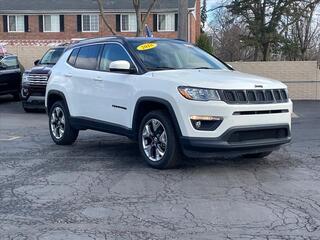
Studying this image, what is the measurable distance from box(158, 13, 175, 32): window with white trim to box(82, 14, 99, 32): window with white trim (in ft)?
17.0

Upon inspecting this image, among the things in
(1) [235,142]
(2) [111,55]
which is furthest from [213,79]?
(2) [111,55]

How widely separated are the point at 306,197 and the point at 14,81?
1451 centimetres

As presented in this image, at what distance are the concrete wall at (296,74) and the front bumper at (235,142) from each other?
546 inches

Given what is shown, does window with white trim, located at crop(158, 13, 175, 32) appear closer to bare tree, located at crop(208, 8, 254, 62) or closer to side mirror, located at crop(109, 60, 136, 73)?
bare tree, located at crop(208, 8, 254, 62)

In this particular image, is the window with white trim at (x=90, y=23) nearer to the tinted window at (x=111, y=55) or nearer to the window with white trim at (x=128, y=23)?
the window with white trim at (x=128, y=23)

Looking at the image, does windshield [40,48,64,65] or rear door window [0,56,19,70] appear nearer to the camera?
windshield [40,48,64,65]

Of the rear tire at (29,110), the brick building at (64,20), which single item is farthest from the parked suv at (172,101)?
the brick building at (64,20)

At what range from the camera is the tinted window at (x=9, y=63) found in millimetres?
18619

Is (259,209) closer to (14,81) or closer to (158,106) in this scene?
(158,106)

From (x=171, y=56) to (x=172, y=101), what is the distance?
4.41 feet

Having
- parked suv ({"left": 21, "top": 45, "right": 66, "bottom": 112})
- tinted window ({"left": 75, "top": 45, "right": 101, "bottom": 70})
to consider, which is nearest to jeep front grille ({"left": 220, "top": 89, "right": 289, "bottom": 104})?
tinted window ({"left": 75, "top": 45, "right": 101, "bottom": 70})

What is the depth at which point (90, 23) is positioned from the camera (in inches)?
1764

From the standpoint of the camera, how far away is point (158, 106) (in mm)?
7523

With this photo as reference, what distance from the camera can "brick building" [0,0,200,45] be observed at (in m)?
43.9
